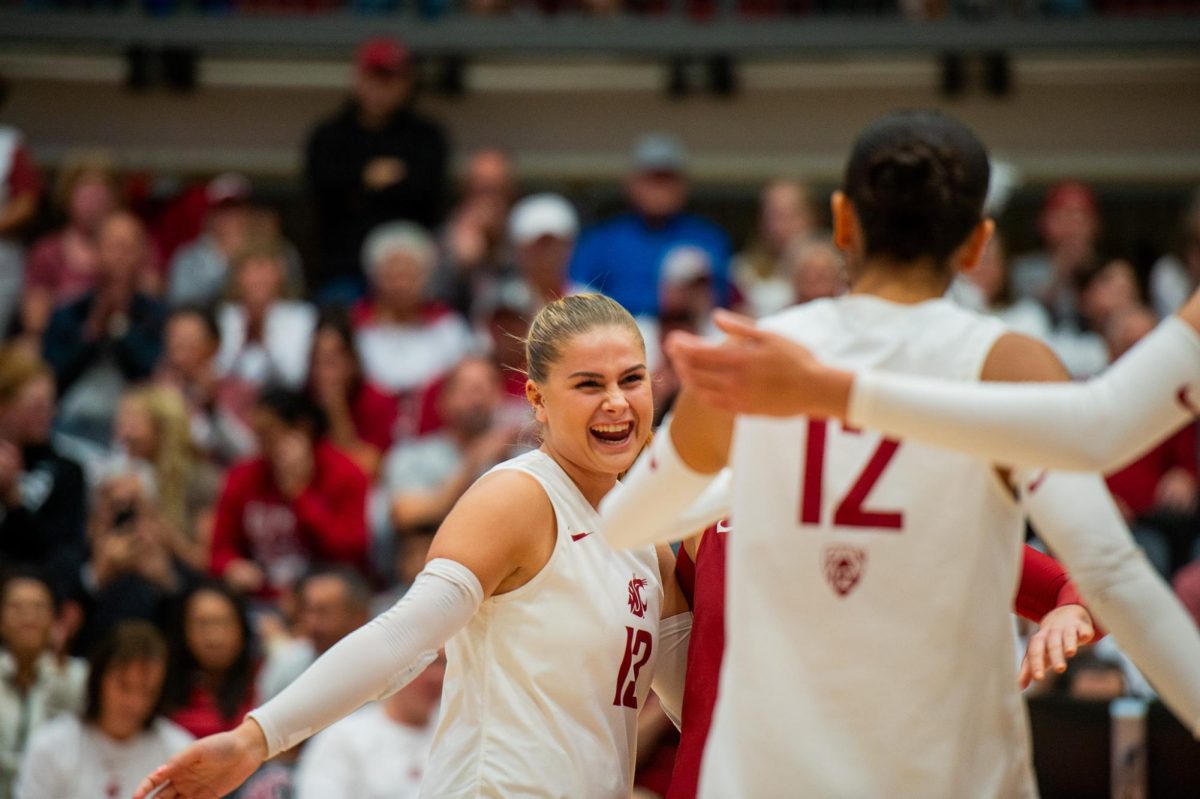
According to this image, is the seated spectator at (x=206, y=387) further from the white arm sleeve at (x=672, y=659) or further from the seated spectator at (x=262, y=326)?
the white arm sleeve at (x=672, y=659)

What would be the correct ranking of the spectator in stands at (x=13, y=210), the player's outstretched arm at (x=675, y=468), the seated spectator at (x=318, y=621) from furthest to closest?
the spectator in stands at (x=13, y=210) < the seated spectator at (x=318, y=621) < the player's outstretched arm at (x=675, y=468)

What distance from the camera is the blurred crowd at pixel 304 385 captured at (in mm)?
5883

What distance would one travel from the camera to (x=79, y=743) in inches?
217

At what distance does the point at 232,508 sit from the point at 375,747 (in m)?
2.01

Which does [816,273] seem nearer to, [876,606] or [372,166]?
[372,166]

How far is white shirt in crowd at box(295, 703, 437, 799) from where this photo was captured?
5.45m

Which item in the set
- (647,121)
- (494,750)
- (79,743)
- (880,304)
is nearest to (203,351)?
(79,743)

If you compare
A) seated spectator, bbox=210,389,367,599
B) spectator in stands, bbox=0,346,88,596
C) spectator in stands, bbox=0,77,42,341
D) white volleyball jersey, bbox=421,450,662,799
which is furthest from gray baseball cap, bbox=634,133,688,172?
white volleyball jersey, bbox=421,450,662,799

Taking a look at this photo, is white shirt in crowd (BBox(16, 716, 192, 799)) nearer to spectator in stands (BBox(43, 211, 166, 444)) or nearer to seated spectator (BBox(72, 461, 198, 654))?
seated spectator (BBox(72, 461, 198, 654))

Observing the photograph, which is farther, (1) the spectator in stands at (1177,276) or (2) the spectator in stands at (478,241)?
(2) the spectator in stands at (478,241)

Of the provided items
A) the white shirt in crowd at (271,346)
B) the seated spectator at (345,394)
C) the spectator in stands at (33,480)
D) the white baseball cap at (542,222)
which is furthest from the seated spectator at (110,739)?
the white baseball cap at (542,222)

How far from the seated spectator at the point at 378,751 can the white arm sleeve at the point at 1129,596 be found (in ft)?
11.6

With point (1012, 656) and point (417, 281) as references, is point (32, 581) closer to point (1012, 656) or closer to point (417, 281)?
point (417, 281)

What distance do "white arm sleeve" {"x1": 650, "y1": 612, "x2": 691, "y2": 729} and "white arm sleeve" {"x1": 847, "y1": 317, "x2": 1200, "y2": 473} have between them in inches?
47.7
